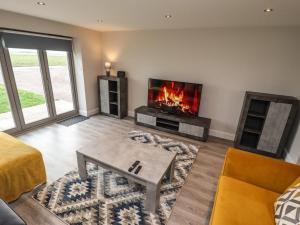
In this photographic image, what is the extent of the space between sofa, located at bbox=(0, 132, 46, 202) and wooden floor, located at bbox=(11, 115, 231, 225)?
0.17 metres

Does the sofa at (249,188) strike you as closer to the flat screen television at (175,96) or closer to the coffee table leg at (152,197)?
the coffee table leg at (152,197)

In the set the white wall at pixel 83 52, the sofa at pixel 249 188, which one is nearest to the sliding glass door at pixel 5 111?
the white wall at pixel 83 52

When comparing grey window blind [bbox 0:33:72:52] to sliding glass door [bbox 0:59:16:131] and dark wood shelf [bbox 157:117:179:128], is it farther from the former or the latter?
dark wood shelf [bbox 157:117:179:128]

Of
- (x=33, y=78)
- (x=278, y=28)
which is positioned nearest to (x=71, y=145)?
(x=33, y=78)

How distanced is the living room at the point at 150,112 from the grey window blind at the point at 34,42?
20mm

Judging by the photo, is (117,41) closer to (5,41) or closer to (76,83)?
(76,83)

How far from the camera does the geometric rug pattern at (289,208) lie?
1140 mm

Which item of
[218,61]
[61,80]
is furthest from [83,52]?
[218,61]

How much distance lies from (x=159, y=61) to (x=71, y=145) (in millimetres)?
2581

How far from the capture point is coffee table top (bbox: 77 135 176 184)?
1795mm

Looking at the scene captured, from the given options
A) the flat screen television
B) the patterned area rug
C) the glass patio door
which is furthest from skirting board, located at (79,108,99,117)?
the patterned area rug

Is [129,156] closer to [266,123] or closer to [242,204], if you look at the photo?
[242,204]

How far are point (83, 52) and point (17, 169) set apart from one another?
9.88ft

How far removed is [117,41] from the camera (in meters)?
4.20
